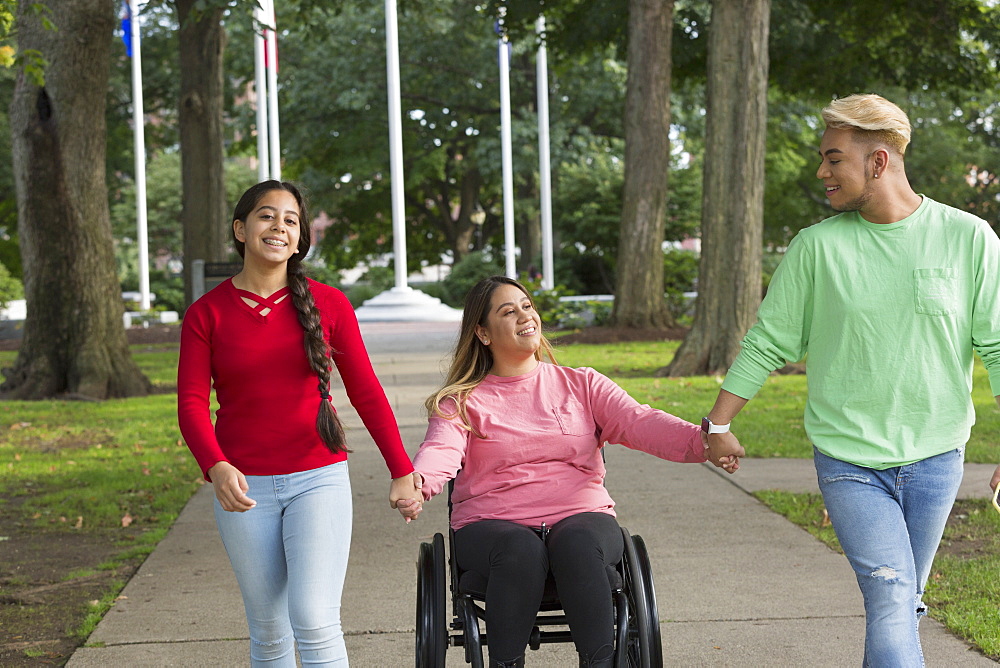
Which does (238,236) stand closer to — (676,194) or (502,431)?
(502,431)

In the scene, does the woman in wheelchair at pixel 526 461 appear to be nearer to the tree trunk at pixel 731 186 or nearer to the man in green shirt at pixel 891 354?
the man in green shirt at pixel 891 354

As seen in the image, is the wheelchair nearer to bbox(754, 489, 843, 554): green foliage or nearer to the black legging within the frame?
the black legging

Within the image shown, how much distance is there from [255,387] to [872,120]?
1.76 m

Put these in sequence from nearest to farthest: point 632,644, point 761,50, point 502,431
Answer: point 632,644, point 502,431, point 761,50

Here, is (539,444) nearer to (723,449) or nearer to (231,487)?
(723,449)

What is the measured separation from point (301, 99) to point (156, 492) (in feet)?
101

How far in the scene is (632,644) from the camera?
336 centimetres

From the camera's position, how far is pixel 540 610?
3.32 meters

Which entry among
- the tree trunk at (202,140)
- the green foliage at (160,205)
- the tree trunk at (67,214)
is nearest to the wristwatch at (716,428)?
the tree trunk at (67,214)

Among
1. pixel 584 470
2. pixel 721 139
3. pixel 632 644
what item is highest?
pixel 721 139

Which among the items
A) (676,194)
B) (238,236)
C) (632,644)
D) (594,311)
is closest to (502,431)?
(632,644)

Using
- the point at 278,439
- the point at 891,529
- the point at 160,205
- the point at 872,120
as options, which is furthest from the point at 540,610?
the point at 160,205

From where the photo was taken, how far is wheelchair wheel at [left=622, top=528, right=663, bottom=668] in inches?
125

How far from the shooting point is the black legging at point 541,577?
315 cm
